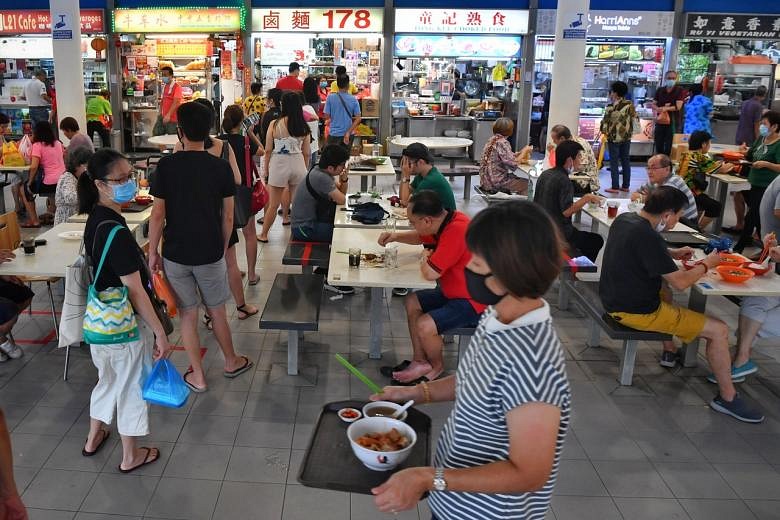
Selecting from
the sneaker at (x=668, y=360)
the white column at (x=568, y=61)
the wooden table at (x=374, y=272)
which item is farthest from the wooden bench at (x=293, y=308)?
the white column at (x=568, y=61)

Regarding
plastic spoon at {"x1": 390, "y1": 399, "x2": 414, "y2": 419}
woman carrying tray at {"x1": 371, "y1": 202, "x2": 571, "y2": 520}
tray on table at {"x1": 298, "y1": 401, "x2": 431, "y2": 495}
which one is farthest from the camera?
plastic spoon at {"x1": 390, "y1": 399, "x2": 414, "y2": 419}

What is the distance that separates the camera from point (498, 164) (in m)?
8.19

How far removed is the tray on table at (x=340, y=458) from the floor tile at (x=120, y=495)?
1.53m

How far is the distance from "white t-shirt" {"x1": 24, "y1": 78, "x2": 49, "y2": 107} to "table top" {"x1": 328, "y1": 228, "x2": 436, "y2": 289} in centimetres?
987

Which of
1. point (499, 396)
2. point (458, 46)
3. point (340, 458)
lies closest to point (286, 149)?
point (340, 458)

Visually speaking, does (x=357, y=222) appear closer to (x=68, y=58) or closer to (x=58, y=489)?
(x=58, y=489)

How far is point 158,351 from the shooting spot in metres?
3.43

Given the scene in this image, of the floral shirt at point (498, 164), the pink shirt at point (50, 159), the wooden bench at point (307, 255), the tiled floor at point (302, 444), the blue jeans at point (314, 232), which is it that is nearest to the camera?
the tiled floor at point (302, 444)

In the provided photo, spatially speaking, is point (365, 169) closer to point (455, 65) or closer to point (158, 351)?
point (158, 351)

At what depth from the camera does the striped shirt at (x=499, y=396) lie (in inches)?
65.4

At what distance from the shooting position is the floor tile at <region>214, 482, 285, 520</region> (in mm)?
3289

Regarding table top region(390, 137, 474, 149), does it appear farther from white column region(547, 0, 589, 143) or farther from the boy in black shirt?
the boy in black shirt

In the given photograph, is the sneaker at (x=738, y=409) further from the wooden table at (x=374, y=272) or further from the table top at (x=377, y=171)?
the table top at (x=377, y=171)

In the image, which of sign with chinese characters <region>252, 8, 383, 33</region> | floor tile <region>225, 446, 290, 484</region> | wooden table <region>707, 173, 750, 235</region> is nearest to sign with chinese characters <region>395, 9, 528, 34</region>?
sign with chinese characters <region>252, 8, 383, 33</region>
